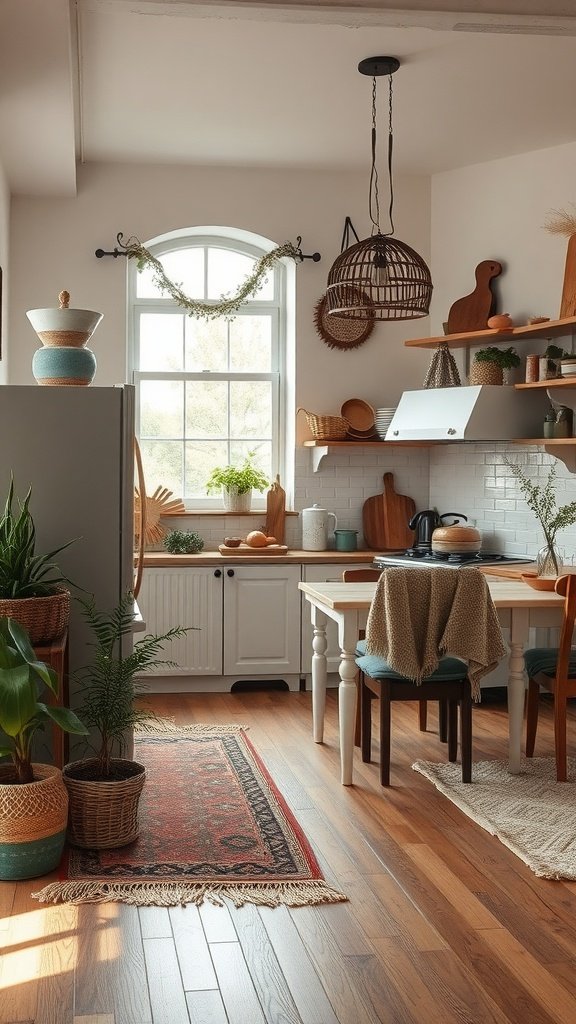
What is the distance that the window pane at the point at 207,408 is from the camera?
7.11 m

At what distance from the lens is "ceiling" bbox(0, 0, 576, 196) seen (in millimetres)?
3455

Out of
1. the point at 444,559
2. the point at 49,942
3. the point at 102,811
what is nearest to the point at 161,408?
the point at 444,559

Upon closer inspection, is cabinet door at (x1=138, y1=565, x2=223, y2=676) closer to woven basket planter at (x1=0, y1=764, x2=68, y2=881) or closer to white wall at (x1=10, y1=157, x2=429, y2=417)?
white wall at (x1=10, y1=157, x2=429, y2=417)

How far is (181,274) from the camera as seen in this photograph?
7.06 metres

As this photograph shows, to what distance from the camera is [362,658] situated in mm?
4852

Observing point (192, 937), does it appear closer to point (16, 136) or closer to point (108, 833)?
point (108, 833)

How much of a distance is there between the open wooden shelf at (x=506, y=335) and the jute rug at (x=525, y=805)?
7.59ft

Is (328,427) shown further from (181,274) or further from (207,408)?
(181,274)

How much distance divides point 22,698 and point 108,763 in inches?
22.9

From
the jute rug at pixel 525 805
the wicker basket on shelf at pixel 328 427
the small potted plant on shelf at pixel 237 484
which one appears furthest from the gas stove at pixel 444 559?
the jute rug at pixel 525 805

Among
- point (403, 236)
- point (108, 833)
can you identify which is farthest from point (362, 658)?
point (403, 236)

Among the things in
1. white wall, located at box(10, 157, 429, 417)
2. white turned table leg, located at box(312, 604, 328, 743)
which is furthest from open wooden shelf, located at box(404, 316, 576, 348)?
white turned table leg, located at box(312, 604, 328, 743)

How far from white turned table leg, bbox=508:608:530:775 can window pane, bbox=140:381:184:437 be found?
10.3 feet

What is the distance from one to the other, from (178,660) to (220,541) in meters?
0.93
